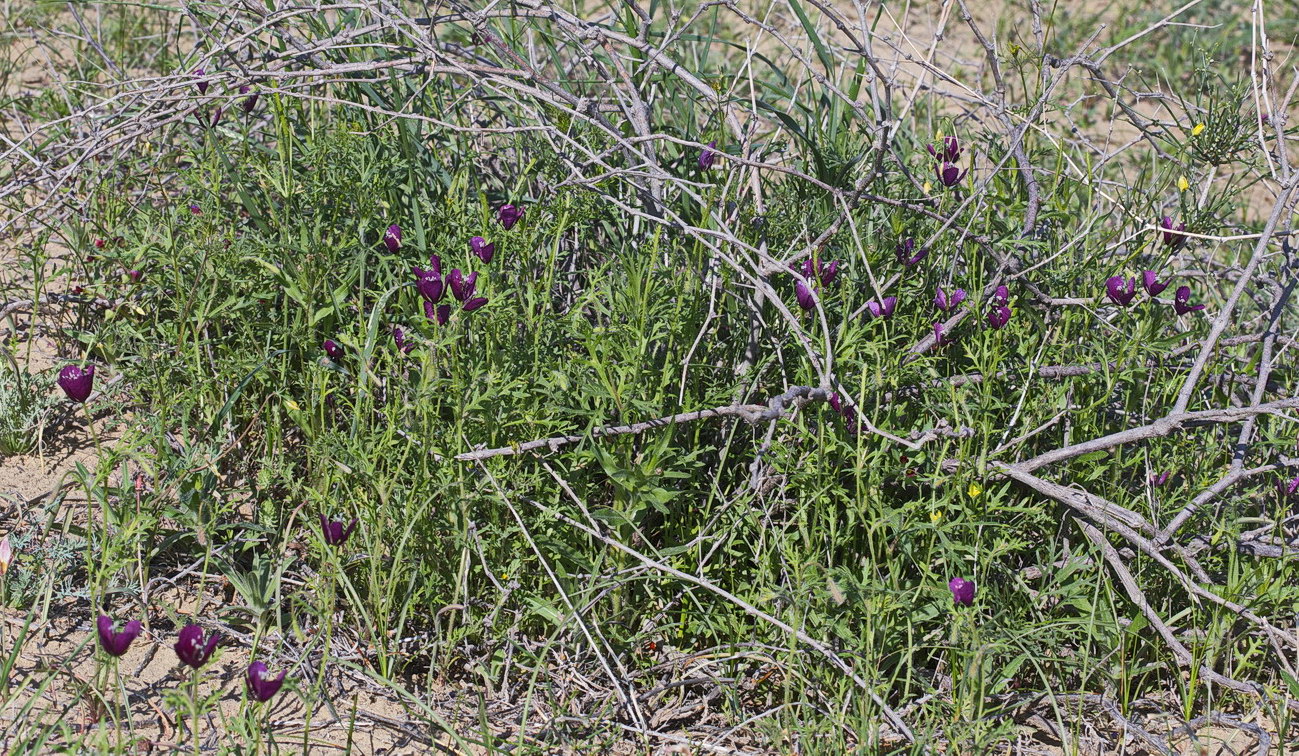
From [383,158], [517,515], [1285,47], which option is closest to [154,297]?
[383,158]

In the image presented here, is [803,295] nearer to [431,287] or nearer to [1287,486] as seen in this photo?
[431,287]

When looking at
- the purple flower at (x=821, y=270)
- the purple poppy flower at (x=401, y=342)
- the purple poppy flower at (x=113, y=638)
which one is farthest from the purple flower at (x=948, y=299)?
the purple poppy flower at (x=113, y=638)

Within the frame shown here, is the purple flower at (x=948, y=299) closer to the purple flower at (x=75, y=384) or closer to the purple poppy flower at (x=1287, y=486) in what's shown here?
the purple poppy flower at (x=1287, y=486)

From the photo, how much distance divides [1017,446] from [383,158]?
1.84 m

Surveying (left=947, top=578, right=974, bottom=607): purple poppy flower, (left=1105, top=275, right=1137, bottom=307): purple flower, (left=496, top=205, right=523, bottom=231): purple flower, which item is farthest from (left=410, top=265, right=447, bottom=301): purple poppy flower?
(left=1105, top=275, right=1137, bottom=307): purple flower

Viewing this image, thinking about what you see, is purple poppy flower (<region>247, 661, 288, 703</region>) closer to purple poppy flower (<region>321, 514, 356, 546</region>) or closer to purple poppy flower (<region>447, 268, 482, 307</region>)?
purple poppy flower (<region>321, 514, 356, 546</region>)

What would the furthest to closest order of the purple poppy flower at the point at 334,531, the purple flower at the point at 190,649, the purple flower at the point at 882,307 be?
the purple flower at the point at 882,307 < the purple poppy flower at the point at 334,531 < the purple flower at the point at 190,649

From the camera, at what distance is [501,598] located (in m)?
2.36

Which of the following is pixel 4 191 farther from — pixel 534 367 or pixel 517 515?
pixel 517 515

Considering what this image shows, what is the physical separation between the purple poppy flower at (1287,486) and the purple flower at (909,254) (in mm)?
983

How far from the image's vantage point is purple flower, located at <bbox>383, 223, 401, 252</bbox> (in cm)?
287

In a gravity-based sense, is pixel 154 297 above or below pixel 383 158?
below

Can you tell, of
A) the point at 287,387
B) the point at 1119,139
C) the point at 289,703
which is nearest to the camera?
the point at 289,703

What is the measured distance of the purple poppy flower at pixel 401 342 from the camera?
2.65 m
